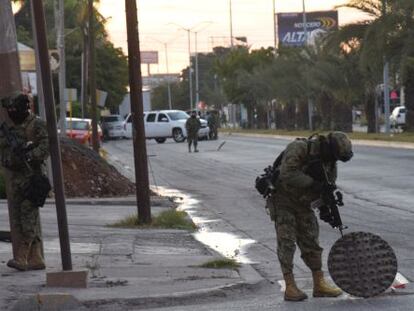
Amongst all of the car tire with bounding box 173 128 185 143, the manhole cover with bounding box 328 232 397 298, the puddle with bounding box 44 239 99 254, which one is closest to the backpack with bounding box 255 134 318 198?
the manhole cover with bounding box 328 232 397 298

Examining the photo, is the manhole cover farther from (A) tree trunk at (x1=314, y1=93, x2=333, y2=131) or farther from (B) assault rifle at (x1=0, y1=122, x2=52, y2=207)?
(A) tree trunk at (x1=314, y1=93, x2=333, y2=131)

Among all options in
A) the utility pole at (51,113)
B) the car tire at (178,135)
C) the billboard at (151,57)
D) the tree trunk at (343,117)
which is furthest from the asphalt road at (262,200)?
the billboard at (151,57)

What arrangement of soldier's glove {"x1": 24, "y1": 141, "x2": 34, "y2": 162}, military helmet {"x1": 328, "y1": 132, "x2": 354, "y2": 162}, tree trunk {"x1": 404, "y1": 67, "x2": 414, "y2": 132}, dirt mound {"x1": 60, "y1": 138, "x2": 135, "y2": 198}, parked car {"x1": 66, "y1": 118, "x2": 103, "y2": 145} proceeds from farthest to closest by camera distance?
tree trunk {"x1": 404, "y1": 67, "x2": 414, "y2": 132}, parked car {"x1": 66, "y1": 118, "x2": 103, "y2": 145}, dirt mound {"x1": 60, "y1": 138, "x2": 135, "y2": 198}, soldier's glove {"x1": 24, "y1": 141, "x2": 34, "y2": 162}, military helmet {"x1": 328, "y1": 132, "x2": 354, "y2": 162}

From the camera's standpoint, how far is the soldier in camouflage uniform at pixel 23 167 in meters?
8.47

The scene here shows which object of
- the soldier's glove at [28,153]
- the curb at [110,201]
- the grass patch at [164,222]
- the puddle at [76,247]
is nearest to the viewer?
the soldier's glove at [28,153]

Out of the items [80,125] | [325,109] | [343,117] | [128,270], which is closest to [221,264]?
[128,270]

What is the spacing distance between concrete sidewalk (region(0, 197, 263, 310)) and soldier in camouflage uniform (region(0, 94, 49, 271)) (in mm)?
270

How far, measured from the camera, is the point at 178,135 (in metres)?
50.2

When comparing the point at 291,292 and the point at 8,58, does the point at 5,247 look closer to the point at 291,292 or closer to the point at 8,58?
the point at 8,58

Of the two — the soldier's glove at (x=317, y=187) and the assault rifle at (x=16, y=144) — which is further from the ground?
the assault rifle at (x=16, y=144)

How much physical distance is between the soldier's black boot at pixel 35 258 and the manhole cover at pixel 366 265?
3.35 meters

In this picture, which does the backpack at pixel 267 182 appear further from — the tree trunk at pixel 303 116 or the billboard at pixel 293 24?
the billboard at pixel 293 24

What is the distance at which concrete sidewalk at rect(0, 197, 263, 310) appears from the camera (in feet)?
25.2

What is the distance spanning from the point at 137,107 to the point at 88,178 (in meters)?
4.99
